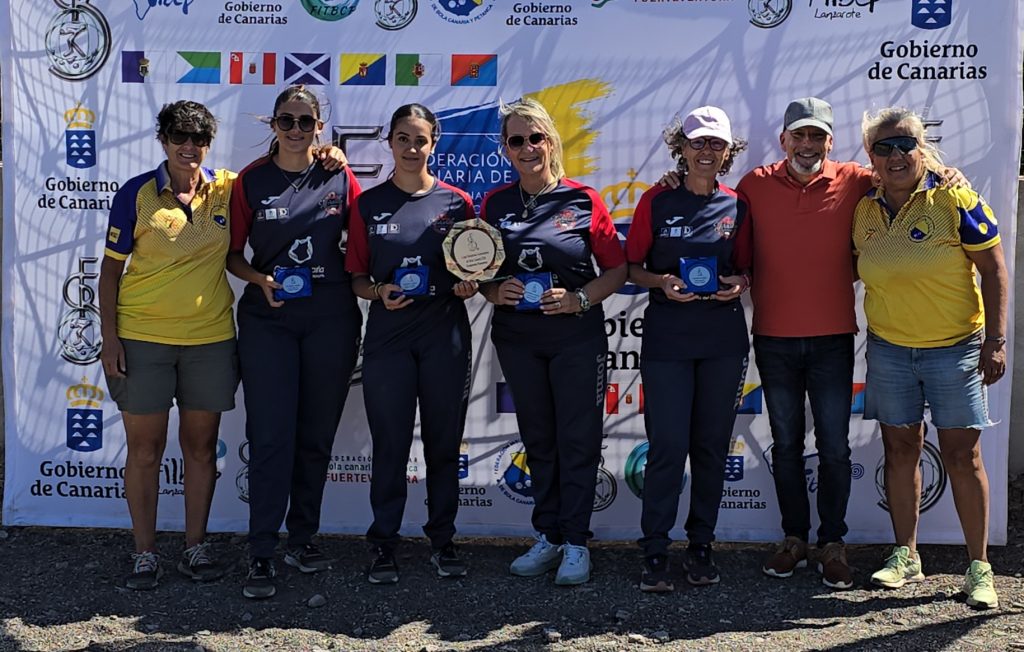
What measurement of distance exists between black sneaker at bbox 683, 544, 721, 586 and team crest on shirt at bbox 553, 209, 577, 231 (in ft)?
4.78

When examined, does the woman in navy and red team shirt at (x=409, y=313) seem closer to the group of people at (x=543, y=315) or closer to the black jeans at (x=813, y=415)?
the group of people at (x=543, y=315)

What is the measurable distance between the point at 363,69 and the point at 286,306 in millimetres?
1257

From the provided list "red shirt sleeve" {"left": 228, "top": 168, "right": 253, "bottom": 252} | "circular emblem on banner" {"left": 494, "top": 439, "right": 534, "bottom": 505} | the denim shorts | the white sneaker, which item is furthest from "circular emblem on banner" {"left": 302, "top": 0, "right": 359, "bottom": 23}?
the denim shorts

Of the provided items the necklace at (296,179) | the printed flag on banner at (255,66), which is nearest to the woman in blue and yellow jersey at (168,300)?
the necklace at (296,179)

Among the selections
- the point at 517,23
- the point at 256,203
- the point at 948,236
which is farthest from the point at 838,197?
the point at 256,203

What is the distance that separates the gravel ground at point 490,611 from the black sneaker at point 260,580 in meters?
0.04

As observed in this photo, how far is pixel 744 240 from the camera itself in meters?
4.44

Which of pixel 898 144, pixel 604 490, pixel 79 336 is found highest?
pixel 898 144

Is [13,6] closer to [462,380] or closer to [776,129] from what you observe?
[462,380]

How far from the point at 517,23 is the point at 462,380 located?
5.50 ft

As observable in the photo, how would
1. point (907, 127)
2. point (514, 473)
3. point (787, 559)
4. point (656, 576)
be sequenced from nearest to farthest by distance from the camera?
point (907, 127)
point (656, 576)
point (787, 559)
point (514, 473)

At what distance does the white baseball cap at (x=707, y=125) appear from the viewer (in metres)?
4.30

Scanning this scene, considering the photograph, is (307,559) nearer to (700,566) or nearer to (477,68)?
(700,566)

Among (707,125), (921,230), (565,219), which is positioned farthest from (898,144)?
(565,219)
